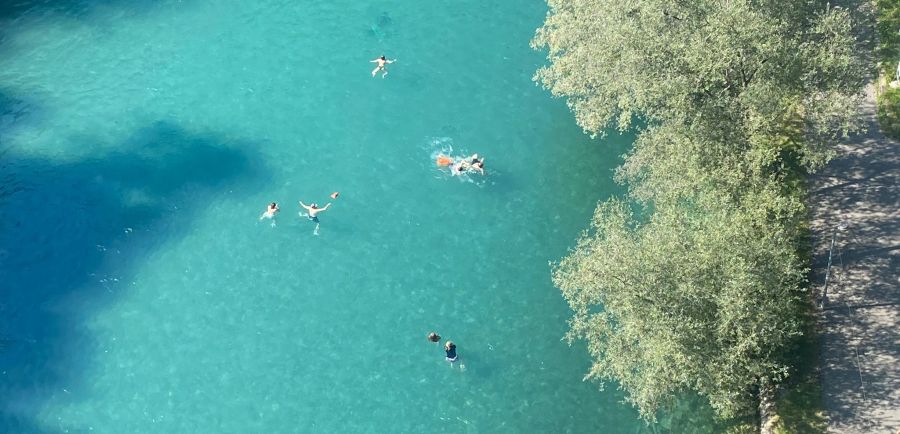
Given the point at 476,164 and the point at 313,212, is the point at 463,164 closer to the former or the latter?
the point at 476,164

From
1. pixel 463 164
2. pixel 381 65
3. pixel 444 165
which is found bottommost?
pixel 444 165

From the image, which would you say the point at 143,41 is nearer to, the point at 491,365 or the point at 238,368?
the point at 238,368

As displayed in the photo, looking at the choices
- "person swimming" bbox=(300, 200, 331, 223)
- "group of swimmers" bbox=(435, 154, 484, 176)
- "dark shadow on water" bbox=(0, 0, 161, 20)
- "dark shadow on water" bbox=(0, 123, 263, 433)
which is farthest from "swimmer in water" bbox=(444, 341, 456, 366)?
"dark shadow on water" bbox=(0, 0, 161, 20)

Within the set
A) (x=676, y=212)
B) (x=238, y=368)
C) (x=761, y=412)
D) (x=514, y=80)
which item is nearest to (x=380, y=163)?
(x=514, y=80)

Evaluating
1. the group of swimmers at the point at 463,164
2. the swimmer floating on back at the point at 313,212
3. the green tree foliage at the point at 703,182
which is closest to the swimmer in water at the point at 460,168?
the group of swimmers at the point at 463,164

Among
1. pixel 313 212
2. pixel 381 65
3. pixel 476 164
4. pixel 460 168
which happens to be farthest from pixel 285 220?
pixel 381 65

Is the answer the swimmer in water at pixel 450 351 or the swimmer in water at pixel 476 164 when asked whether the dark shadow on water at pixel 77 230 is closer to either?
the swimmer in water at pixel 476 164
